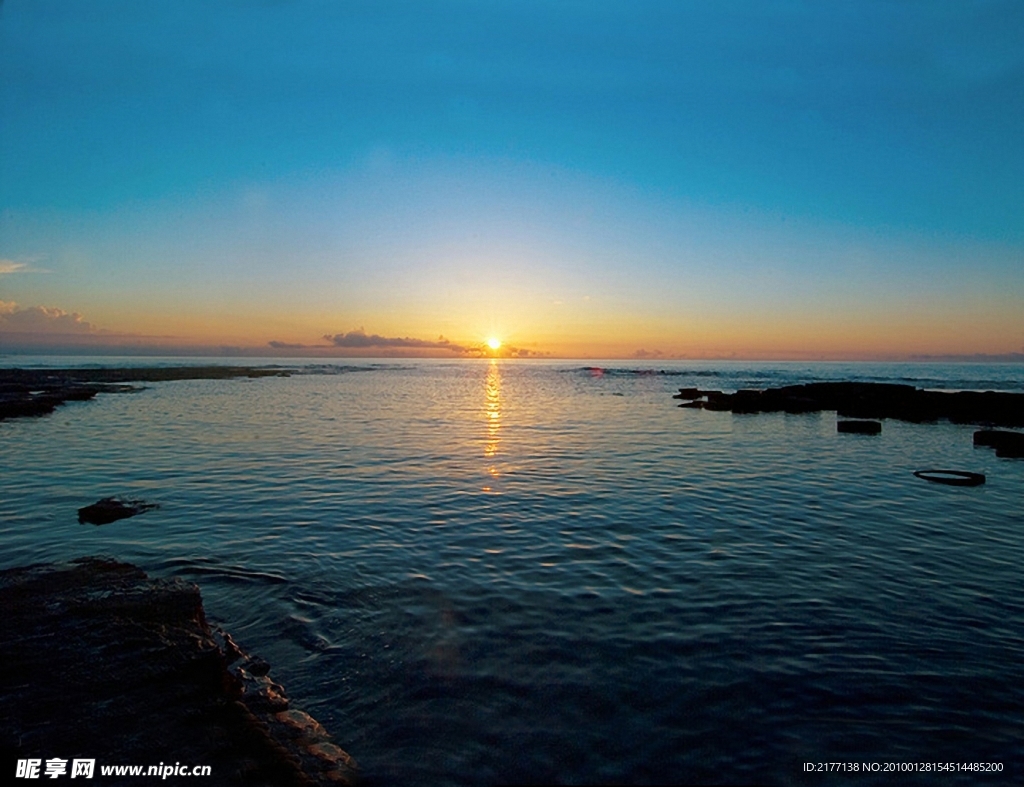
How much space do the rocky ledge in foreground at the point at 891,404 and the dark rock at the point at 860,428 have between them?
10795mm

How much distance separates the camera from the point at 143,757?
5.29 meters

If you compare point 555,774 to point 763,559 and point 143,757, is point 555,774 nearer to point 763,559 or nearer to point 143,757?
point 143,757

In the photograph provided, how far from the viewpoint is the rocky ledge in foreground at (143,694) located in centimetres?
536

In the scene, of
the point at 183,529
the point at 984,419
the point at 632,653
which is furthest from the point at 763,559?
the point at 984,419

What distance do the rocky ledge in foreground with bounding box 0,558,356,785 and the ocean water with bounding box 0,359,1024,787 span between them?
21.8 inches

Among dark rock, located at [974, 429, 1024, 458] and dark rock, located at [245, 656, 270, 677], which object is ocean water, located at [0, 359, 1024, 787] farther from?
dark rock, located at [974, 429, 1024, 458]

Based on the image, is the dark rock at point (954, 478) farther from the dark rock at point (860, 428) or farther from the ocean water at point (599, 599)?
the dark rock at point (860, 428)

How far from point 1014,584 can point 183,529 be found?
743 inches

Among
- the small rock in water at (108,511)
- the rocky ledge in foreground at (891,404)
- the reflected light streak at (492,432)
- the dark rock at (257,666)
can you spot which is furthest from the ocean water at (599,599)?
the rocky ledge in foreground at (891,404)

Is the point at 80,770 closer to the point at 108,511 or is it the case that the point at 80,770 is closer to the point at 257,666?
the point at 257,666

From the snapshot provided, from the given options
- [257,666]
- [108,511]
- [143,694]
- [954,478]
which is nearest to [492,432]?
[108,511]

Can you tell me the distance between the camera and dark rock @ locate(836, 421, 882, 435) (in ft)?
115

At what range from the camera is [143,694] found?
6.23 meters

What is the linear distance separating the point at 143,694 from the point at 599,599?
22.5 feet
